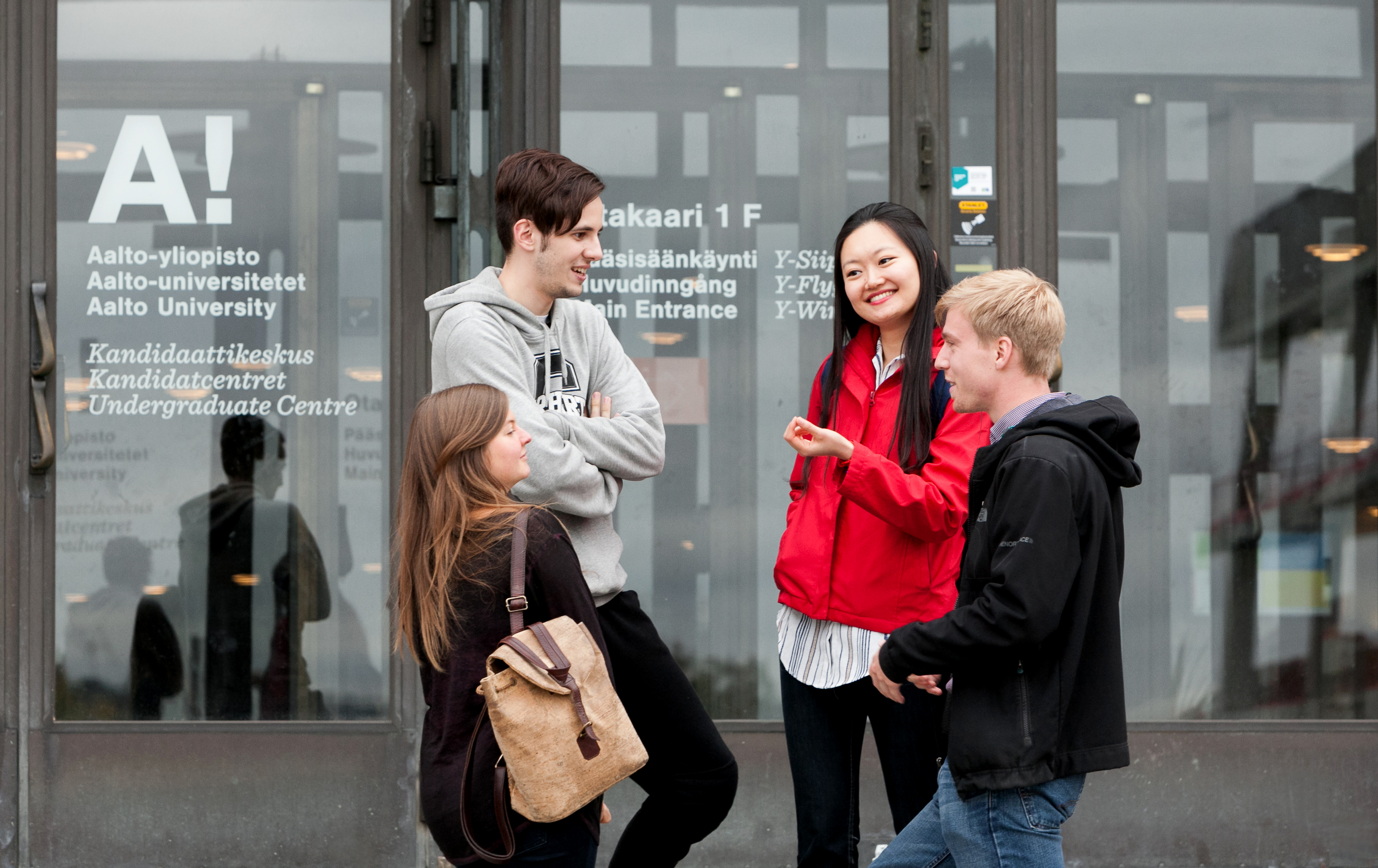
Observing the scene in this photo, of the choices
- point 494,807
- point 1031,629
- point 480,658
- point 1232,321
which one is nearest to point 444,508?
point 480,658

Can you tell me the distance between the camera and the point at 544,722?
248cm

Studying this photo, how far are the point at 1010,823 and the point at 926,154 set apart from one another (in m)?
2.99

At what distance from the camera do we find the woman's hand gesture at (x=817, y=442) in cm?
284

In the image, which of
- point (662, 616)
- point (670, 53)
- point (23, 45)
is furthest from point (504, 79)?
point (662, 616)

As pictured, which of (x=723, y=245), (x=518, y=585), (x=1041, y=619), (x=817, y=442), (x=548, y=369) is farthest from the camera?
(x=723, y=245)

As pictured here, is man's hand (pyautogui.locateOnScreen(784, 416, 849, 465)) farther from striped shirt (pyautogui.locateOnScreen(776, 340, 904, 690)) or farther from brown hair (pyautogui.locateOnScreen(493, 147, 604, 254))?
brown hair (pyautogui.locateOnScreen(493, 147, 604, 254))

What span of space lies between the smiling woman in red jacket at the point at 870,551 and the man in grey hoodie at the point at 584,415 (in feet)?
0.91

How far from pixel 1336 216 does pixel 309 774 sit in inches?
167

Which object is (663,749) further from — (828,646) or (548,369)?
(548,369)

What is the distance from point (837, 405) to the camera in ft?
10.7

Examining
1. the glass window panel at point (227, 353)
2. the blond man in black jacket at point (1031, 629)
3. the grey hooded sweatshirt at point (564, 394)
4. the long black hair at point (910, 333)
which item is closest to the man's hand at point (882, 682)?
the blond man in black jacket at point (1031, 629)

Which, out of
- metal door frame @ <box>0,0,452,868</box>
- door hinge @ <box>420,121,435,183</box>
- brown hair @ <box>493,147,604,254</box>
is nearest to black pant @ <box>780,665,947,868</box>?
brown hair @ <box>493,147,604,254</box>

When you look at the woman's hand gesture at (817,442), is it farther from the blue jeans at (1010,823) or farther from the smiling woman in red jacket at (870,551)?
the blue jeans at (1010,823)

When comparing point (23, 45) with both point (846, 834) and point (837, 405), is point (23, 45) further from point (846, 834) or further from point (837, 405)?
point (846, 834)
